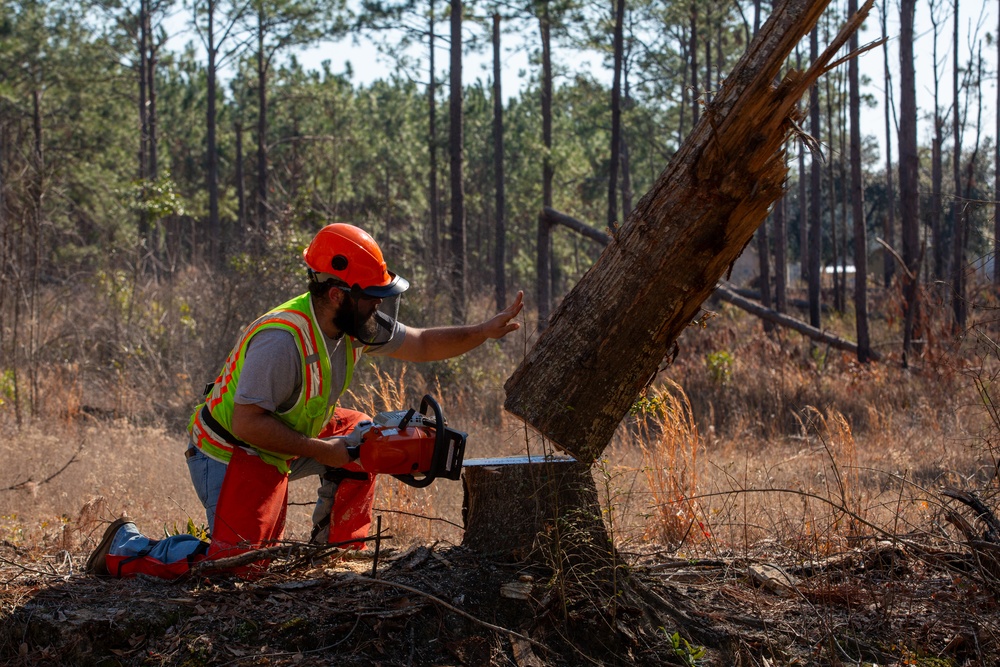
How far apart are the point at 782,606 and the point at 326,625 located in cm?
177

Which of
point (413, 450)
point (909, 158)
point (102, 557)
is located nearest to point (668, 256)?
point (413, 450)

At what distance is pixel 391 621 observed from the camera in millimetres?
3039

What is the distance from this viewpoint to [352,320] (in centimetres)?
386

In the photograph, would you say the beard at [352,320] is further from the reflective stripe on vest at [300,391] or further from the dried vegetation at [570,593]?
the dried vegetation at [570,593]

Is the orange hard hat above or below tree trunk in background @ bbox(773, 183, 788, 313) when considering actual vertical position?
below

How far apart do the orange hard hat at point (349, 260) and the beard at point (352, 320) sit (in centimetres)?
9

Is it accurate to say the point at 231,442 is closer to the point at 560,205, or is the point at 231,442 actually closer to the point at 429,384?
the point at 429,384

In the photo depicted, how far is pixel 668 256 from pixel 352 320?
1.41 metres

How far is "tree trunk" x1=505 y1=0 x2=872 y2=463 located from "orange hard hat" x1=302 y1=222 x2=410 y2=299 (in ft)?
2.58

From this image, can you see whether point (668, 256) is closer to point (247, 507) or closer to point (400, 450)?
point (400, 450)

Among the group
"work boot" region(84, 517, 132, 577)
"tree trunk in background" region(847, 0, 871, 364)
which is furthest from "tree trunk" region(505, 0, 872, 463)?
"tree trunk in background" region(847, 0, 871, 364)

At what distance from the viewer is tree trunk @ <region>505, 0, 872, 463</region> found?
3.29 meters

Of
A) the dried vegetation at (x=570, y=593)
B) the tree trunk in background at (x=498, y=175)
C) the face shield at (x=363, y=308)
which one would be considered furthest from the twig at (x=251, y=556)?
the tree trunk in background at (x=498, y=175)

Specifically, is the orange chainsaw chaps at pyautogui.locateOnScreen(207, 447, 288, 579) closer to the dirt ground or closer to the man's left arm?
the dirt ground
